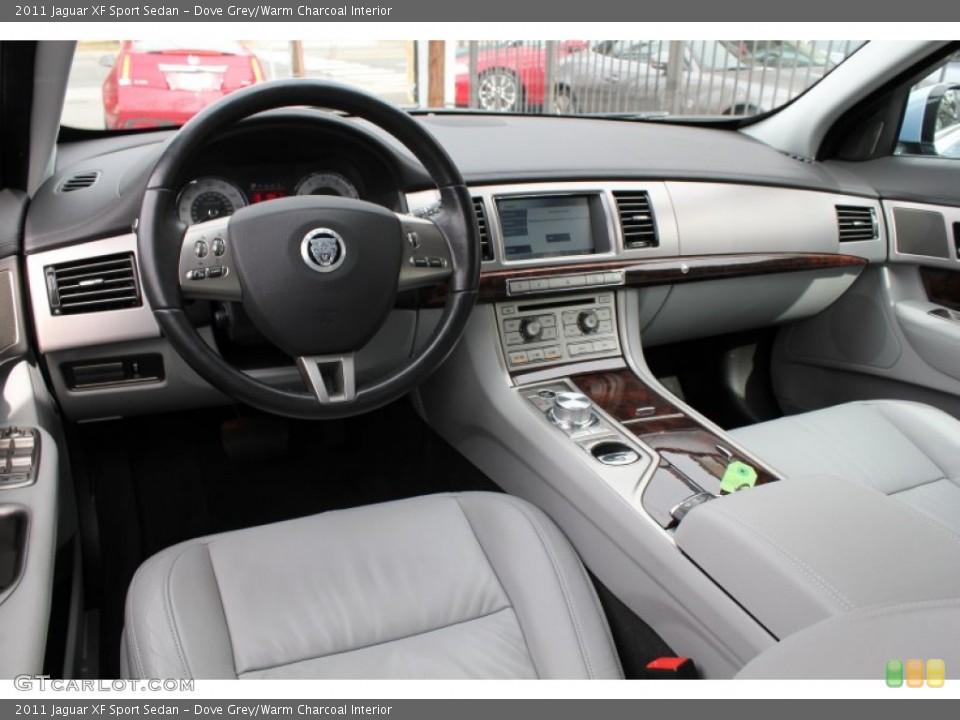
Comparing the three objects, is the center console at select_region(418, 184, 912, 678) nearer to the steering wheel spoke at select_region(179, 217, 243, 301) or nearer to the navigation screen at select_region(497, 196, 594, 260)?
the navigation screen at select_region(497, 196, 594, 260)

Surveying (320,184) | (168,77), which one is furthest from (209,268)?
(168,77)

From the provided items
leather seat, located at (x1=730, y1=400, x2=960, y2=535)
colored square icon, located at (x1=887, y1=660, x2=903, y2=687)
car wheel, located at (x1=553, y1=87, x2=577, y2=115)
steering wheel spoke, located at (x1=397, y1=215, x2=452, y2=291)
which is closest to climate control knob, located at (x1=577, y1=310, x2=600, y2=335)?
leather seat, located at (x1=730, y1=400, x2=960, y2=535)

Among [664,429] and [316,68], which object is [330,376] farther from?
[316,68]

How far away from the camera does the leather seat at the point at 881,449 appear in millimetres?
1694

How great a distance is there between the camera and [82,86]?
1.64 m

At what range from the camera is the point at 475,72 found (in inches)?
125

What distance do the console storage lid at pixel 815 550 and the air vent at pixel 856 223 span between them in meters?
1.21

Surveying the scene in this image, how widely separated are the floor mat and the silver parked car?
43.8 inches

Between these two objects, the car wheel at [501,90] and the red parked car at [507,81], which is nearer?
the red parked car at [507,81]

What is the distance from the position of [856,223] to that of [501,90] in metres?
1.80

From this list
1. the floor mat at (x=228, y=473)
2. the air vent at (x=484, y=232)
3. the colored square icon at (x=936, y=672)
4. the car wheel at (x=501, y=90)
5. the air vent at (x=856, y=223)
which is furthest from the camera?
the car wheel at (x=501, y=90)

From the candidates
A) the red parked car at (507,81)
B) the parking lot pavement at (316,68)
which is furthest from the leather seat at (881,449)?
the red parked car at (507,81)

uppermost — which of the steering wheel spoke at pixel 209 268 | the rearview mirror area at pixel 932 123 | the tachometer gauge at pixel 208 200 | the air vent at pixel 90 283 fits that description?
the rearview mirror area at pixel 932 123

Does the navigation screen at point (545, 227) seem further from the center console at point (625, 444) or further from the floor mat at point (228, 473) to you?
the floor mat at point (228, 473)
